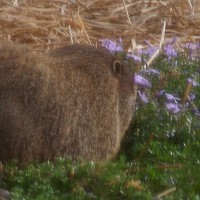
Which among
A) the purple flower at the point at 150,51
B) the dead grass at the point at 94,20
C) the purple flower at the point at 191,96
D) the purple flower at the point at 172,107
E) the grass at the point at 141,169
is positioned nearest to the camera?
the grass at the point at 141,169

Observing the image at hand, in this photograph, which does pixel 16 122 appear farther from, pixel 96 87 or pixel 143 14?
pixel 143 14

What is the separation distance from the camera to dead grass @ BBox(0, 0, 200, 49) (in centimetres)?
710

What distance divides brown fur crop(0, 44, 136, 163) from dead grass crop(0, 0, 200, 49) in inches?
82.4

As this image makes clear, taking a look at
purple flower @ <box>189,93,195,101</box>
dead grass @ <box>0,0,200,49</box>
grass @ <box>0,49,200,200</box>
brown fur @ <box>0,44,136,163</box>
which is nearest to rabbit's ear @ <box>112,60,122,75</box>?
brown fur @ <box>0,44,136,163</box>

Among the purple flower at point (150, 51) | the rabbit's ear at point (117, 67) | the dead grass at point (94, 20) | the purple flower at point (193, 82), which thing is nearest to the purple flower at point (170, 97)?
the purple flower at point (193, 82)

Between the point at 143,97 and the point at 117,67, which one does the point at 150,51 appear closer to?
the point at 143,97

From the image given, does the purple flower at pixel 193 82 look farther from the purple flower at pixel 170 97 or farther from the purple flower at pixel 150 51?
the purple flower at pixel 150 51

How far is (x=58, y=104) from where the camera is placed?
4.50 metres

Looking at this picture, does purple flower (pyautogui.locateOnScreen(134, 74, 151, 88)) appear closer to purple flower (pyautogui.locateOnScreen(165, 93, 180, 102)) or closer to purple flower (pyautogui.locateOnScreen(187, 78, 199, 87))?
purple flower (pyautogui.locateOnScreen(165, 93, 180, 102))

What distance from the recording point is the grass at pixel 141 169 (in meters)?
4.29

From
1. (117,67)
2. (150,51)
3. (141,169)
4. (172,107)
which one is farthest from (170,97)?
(150,51)

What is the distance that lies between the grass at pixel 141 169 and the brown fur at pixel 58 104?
100 mm

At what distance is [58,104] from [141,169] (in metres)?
0.55

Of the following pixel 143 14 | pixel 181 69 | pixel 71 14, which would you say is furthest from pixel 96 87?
pixel 143 14
